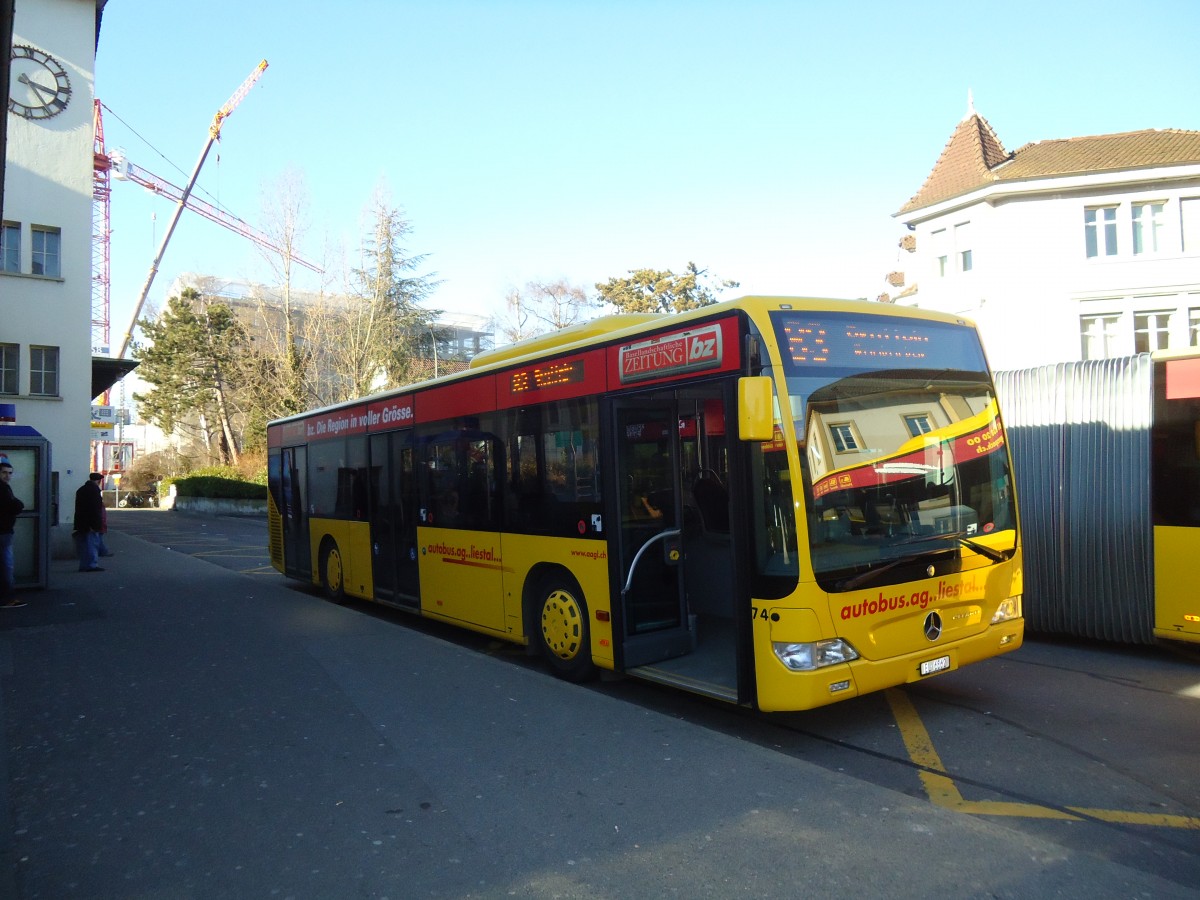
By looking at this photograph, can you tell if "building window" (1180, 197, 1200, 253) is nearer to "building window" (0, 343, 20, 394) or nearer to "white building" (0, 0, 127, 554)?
"white building" (0, 0, 127, 554)

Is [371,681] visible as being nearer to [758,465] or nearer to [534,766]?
[534,766]

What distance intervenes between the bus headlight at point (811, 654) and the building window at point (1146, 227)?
25438 mm

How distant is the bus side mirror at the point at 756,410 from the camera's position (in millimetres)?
5406

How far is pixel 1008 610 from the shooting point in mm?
6617

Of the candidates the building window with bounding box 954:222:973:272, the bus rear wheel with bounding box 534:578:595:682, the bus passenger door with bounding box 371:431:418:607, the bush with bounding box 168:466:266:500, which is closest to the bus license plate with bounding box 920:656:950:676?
the bus rear wheel with bounding box 534:578:595:682

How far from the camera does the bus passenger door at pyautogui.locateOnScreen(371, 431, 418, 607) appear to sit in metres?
10.7

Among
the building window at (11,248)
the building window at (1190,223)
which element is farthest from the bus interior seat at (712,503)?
the building window at (1190,223)

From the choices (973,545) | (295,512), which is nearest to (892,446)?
(973,545)

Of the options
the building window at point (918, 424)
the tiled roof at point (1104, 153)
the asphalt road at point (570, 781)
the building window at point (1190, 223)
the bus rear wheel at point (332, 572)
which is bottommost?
the asphalt road at point (570, 781)

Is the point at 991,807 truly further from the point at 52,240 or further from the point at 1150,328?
the point at 1150,328

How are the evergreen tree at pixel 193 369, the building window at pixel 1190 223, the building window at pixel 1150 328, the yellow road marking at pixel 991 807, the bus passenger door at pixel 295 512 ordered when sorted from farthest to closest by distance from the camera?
the evergreen tree at pixel 193 369, the building window at pixel 1150 328, the building window at pixel 1190 223, the bus passenger door at pixel 295 512, the yellow road marking at pixel 991 807

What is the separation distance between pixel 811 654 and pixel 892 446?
153 cm

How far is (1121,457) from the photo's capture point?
8.65 m

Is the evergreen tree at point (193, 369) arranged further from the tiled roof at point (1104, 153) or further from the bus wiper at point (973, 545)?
the bus wiper at point (973, 545)
